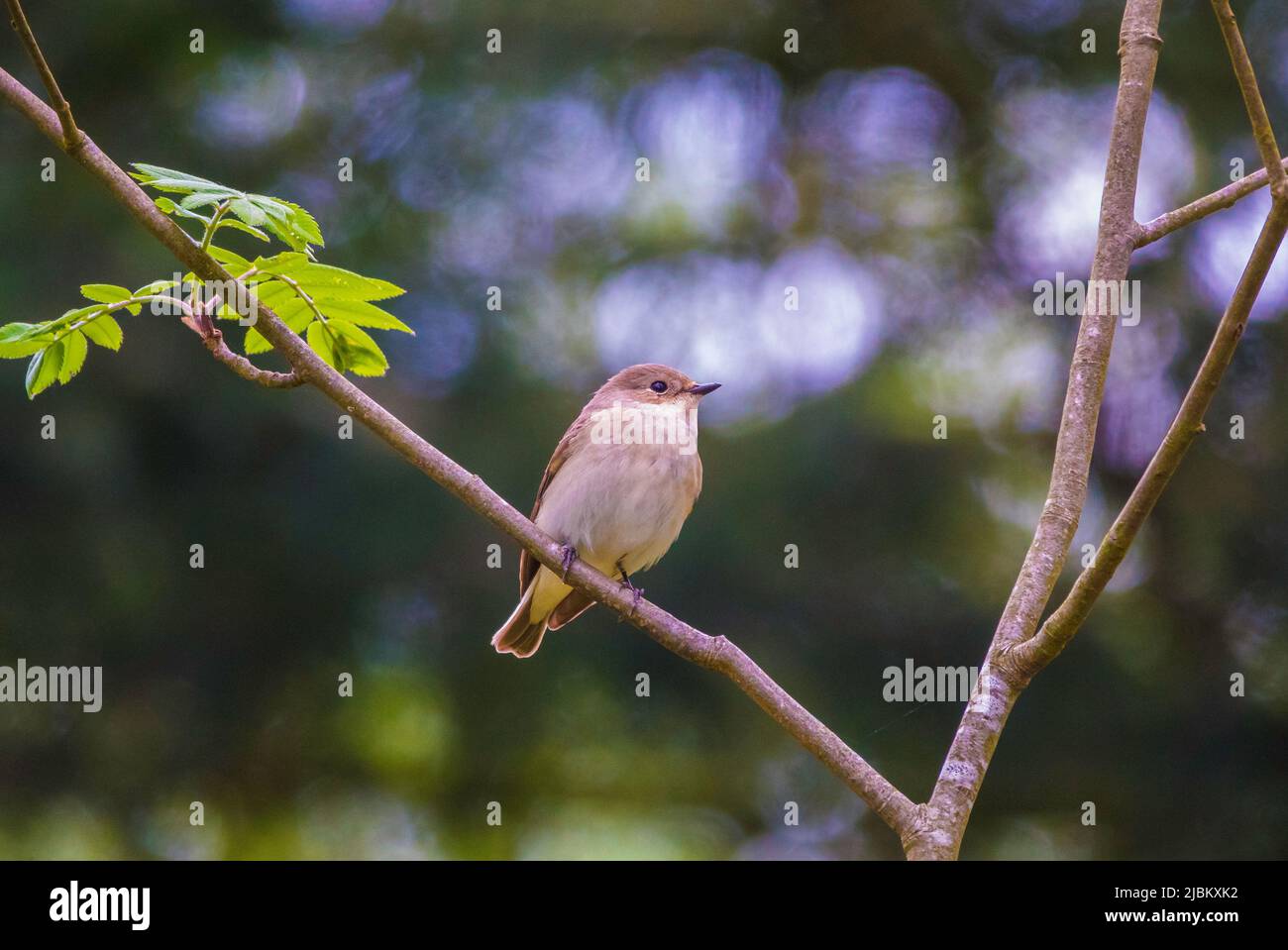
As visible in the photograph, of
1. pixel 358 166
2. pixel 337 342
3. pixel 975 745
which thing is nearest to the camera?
pixel 975 745

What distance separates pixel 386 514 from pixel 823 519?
2.79 m

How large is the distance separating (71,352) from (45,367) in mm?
69

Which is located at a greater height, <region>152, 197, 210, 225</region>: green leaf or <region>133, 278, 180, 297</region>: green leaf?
<region>152, 197, 210, 225</region>: green leaf

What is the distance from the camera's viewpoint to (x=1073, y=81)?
9305mm

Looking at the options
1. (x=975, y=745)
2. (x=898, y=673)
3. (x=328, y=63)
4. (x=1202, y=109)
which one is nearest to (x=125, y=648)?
(x=328, y=63)

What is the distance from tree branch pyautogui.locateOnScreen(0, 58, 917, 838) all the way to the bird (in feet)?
7.16

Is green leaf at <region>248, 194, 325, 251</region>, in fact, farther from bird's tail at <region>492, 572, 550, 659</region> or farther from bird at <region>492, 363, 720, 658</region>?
bird's tail at <region>492, 572, 550, 659</region>

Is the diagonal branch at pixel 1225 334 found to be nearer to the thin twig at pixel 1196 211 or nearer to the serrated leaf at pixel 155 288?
the thin twig at pixel 1196 211

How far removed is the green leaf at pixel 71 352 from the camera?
2.90 meters

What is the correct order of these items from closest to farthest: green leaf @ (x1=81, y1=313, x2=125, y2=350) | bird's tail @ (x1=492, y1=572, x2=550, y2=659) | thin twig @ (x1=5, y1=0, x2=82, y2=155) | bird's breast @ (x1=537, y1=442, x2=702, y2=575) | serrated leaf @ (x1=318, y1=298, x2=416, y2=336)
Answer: thin twig @ (x1=5, y1=0, x2=82, y2=155), green leaf @ (x1=81, y1=313, x2=125, y2=350), serrated leaf @ (x1=318, y1=298, x2=416, y2=336), bird's breast @ (x1=537, y1=442, x2=702, y2=575), bird's tail @ (x1=492, y1=572, x2=550, y2=659)

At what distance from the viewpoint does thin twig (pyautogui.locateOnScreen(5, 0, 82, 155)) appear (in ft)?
7.93

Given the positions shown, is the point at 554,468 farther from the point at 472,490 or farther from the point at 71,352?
the point at 71,352

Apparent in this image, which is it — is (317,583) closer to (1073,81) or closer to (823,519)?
(823,519)

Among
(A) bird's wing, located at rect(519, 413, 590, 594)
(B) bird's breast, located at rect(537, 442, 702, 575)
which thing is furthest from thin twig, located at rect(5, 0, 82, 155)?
(A) bird's wing, located at rect(519, 413, 590, 594)
